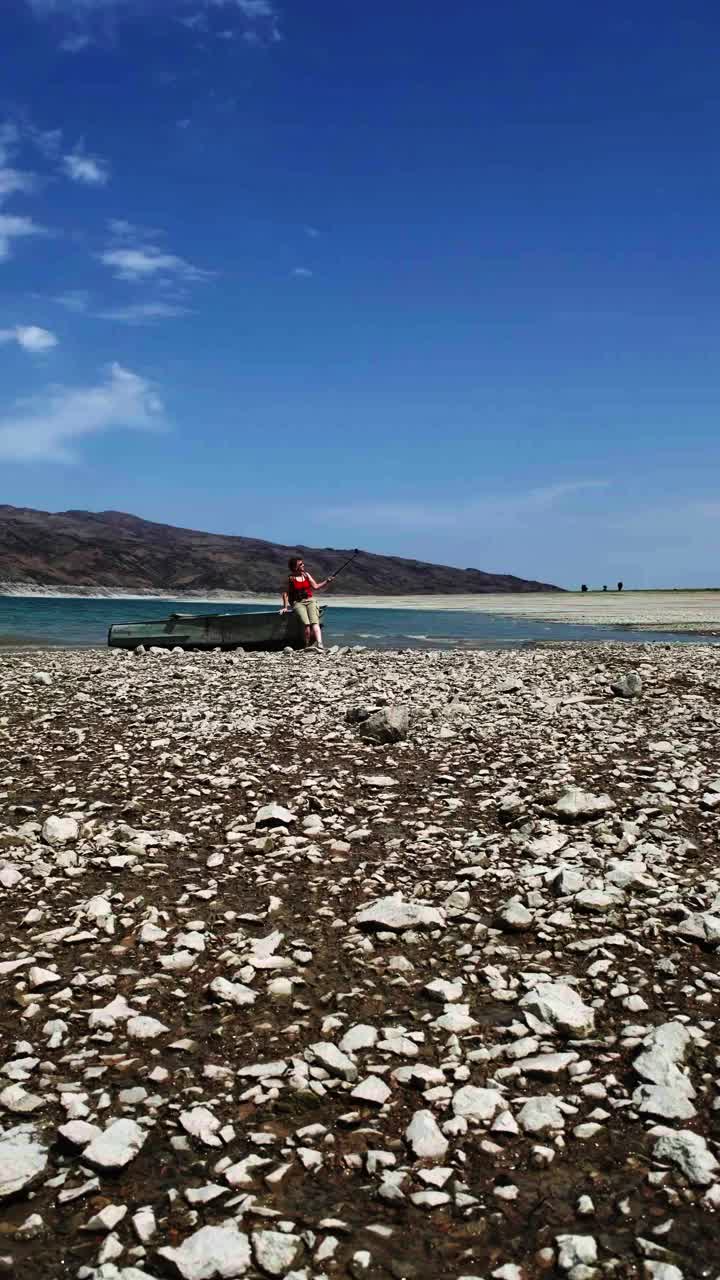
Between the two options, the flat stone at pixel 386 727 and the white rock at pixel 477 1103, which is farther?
the flat stone at pixel 386 727

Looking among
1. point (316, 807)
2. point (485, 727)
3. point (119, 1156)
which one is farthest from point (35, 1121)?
point (485, 727)

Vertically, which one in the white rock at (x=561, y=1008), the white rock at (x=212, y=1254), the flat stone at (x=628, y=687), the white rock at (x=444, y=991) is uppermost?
the flat stone at (x=628, y=687)

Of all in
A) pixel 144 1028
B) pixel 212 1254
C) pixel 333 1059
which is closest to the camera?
pixel 212 1254

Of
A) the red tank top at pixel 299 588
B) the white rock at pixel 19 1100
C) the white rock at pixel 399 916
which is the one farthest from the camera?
the red tank top at pixel 299 588

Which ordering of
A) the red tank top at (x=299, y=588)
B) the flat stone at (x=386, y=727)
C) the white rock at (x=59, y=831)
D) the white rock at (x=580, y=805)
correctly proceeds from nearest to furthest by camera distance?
the white rock at (x=59, y=831), the white rock at (x=580, y=805), the flat stone at (x=386, y=727), the red tank top at (x=299, y=588)

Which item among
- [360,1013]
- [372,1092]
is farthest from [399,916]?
[372,1092]

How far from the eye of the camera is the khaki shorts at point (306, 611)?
1039 inches

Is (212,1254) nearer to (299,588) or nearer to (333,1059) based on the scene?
(333,1059)

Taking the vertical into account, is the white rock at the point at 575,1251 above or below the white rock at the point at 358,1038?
below

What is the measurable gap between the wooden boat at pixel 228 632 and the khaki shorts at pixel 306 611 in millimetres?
154

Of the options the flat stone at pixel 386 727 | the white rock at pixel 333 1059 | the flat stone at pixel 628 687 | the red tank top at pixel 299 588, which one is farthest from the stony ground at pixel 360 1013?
the red tank top at pixel 299 588

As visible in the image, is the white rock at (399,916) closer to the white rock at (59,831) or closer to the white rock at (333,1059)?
the white rock at (333,1059)

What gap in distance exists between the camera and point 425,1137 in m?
3.85

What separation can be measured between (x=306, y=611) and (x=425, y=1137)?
23016 mm
